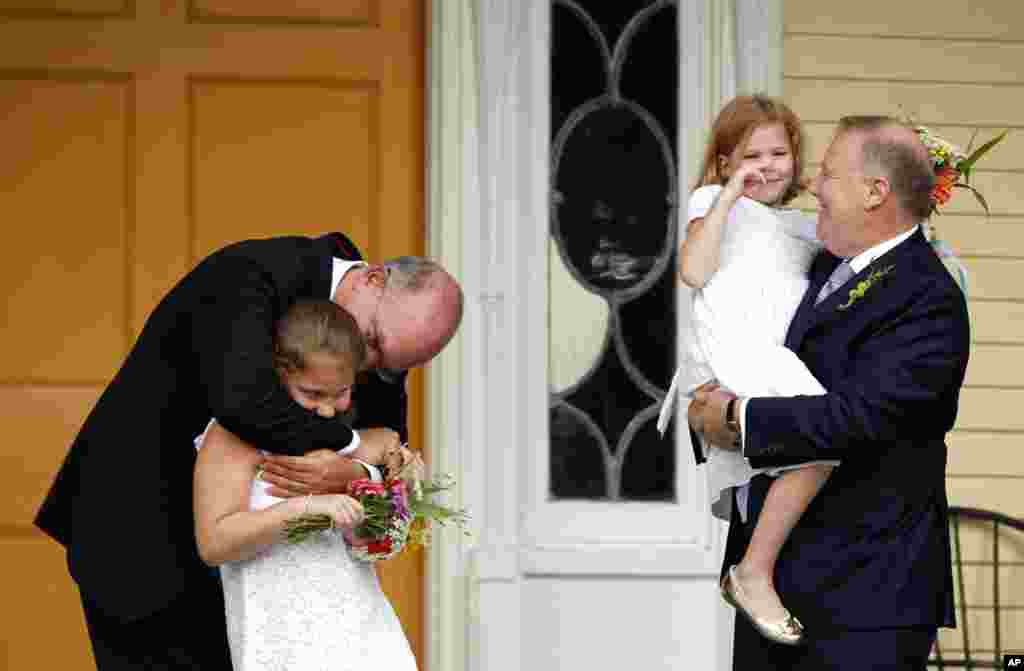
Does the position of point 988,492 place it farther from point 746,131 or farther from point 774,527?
point 774,527

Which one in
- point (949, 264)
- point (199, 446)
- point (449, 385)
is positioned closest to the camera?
point (199, 446)

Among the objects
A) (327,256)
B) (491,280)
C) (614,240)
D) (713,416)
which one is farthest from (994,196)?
(327,256)

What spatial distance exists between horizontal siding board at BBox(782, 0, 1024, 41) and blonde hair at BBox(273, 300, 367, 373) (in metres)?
2.69

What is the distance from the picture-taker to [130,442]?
3.30 metres

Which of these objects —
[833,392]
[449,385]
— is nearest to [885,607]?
[833,392]

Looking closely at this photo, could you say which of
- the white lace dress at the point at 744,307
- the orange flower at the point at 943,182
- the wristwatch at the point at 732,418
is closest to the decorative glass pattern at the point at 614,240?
the white lace dress at the point at 744,307

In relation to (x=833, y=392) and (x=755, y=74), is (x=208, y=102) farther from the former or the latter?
(x=833, y=392)

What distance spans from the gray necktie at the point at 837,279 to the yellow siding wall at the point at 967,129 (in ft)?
6.34

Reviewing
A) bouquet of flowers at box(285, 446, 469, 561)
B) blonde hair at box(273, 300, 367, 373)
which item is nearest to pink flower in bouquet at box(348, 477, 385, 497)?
bouquet of flowers at box(285, 446, 469, 561)

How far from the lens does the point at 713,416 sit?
350 centimetres

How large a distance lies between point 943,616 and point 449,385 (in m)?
2.10

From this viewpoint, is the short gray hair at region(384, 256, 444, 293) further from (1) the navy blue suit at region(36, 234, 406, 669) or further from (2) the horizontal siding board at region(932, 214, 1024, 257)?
(2) the horizontal siding board at region(932, 214, 1024, 257)

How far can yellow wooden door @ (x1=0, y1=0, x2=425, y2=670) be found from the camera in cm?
522

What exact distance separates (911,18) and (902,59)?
0.14 m
